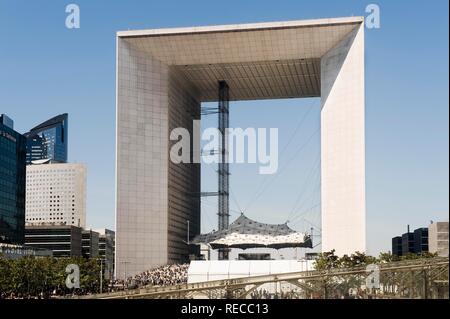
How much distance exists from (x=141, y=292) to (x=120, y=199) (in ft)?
301

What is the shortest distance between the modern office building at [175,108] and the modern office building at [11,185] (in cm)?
6601

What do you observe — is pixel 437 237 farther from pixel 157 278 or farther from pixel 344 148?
pixel 157 278

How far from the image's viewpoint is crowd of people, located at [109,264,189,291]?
106062 mm

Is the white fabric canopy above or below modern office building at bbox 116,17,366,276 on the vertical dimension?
below

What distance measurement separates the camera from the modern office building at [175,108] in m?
115

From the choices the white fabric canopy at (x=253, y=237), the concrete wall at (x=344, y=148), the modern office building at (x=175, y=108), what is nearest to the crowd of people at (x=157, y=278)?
the modern office building at (x=175, y=108)

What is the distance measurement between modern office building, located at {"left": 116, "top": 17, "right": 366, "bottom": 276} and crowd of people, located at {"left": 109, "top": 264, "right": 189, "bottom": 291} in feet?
14.3

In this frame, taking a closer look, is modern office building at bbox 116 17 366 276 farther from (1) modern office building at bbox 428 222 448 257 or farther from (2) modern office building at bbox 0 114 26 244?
(2) modern office building at bbox 0 114 26 244

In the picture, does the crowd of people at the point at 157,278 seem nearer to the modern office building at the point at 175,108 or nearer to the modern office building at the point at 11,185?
the modern office building at the point at 175,108

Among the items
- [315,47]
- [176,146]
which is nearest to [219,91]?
[176,146]

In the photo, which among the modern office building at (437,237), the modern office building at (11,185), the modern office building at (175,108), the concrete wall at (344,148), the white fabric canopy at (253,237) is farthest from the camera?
the modern office building at (11,185)

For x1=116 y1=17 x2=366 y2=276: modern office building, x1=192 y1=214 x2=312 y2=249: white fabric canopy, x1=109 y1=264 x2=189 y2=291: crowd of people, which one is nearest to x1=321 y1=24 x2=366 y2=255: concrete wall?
x1=116 y1=17 x2=366 y2=276: modern office building

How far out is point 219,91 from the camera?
456ft

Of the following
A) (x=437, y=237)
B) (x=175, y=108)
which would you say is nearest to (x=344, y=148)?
(x=175, y=108)
